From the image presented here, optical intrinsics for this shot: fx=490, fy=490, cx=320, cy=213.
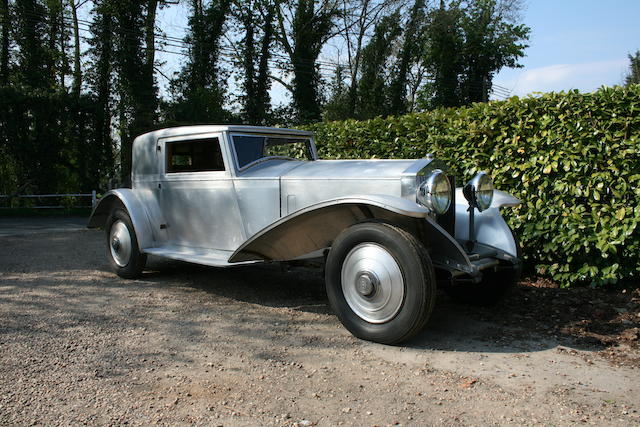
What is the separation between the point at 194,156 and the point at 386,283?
2768 mm

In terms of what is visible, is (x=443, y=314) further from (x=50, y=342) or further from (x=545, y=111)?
(x=50, y=342)

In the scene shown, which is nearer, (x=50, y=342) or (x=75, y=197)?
(x=50, y=342)

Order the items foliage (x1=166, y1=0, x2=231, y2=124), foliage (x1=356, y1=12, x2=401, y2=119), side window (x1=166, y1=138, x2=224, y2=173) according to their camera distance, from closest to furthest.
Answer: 1. side window (x1=166, y1=138, x2=224, y2=173)
2. foliage (x1=166, y1=0, x2=231, y2=124)
3. foliage (x1=356, y1=12, x2=401, y2=119)

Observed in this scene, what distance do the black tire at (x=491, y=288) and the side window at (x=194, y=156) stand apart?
Result: 8.72ft

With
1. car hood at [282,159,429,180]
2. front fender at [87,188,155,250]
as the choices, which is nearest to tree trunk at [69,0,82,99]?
A: front fender at [87,188,155,250]

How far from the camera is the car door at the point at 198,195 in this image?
16.1 ft

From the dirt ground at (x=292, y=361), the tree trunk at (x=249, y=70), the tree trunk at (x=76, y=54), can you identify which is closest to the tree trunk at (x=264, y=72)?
the tree trunk at (x=249, y=70)

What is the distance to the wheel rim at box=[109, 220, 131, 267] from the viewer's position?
560cm

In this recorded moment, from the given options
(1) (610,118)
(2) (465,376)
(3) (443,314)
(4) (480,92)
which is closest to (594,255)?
(1) (610,118)

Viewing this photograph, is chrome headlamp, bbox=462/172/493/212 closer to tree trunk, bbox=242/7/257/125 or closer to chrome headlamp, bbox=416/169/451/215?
chrome headlamp, bbox=416/169/451/215

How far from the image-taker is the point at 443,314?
4.38m

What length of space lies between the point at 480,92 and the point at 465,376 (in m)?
30.3

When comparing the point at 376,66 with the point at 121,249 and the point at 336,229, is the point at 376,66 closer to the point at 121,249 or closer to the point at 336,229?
the point at 121,249

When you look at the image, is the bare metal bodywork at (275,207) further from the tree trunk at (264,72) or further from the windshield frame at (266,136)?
the tree trunk at (264,72)
